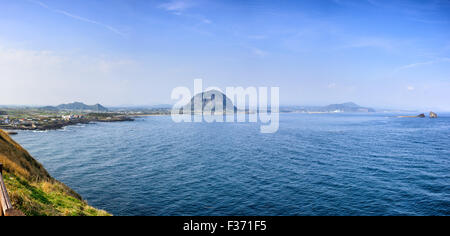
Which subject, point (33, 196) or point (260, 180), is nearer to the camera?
point (33, 196)

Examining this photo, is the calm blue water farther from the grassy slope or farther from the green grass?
the green grass

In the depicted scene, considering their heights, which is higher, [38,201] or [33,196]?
[33,196]

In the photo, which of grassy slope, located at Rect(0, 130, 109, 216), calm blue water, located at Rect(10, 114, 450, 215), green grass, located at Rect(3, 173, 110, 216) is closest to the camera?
green grass, located at Rect(3, 173, 110, 216)

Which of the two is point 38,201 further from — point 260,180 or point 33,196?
point 260,180

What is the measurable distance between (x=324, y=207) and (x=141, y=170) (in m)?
31.6

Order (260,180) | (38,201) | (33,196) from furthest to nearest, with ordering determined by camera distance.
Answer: (260,180), (33,196), (38,201)

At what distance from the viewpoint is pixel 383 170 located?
43906mm

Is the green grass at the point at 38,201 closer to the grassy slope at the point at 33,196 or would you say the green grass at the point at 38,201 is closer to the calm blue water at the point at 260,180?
the grassy slope at the point at 33,196

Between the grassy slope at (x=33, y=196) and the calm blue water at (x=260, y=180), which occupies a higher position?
the grassy slope at (x=33, y=196)

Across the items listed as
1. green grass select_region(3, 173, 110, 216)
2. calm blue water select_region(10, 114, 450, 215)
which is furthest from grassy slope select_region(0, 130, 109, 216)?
calm blue water select_region(10, 114, 450, 215)

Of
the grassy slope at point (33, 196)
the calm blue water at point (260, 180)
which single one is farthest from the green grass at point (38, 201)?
the calm blue water at point (260, 180)

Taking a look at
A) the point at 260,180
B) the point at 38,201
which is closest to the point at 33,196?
the point at 38,201

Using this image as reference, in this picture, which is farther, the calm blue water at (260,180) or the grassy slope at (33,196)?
the calm blue water at (260,180)
